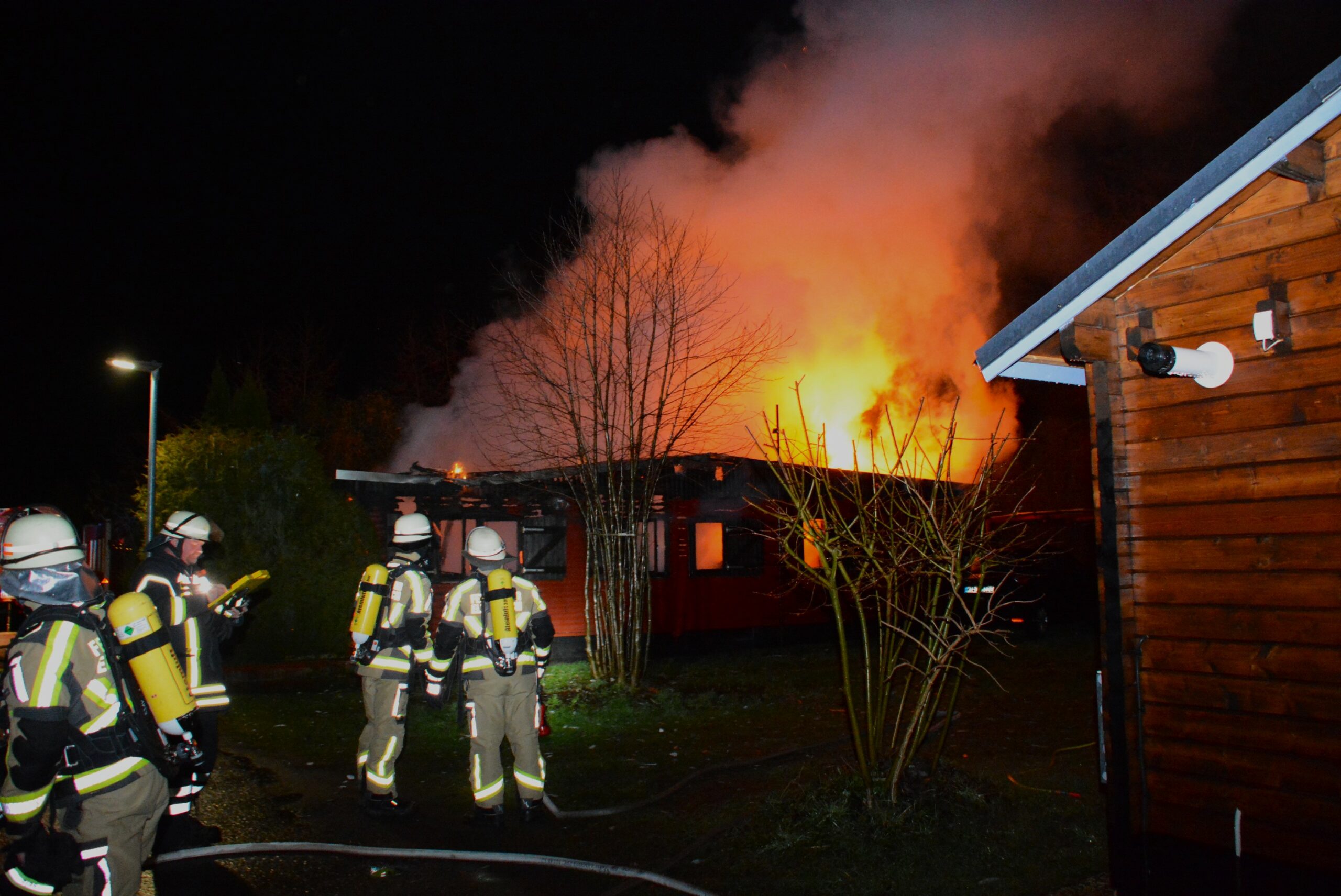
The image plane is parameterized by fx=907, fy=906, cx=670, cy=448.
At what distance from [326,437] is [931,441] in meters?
17.2

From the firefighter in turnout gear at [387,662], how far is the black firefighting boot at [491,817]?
62 centimetres

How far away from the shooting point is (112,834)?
356cm

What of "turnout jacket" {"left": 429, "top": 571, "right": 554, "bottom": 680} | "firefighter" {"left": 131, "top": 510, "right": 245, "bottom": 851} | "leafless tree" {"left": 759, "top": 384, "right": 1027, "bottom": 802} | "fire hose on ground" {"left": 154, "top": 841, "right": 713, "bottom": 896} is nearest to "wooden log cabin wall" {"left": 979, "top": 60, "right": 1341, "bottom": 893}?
"leafless tree" {"left": 759, "top": 384, "right": 1027, "bottom": 802}

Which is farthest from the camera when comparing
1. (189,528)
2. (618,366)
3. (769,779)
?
(618,366)

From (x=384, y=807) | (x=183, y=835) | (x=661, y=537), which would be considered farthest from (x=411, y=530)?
(x=661, y=537)

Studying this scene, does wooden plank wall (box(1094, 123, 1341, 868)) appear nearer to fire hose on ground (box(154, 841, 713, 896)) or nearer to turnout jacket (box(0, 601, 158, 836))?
fire hose on ground (box(154, 841, 713, 896))

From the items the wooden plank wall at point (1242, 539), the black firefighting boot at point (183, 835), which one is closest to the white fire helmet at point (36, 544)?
the black firefighting boot at point (183, 835)

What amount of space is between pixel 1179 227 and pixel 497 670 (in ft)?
15.2

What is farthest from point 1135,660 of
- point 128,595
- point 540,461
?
point 540,461

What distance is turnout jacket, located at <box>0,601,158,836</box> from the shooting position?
10.9 feet

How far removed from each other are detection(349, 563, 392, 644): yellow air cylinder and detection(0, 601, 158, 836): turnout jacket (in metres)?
2.45

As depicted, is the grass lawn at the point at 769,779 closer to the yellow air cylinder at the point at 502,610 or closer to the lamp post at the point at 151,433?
the yellow air cylinder at the point at 502,610

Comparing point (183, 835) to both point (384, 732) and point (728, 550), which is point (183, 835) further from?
point (728, 550)

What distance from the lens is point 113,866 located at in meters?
3.56
